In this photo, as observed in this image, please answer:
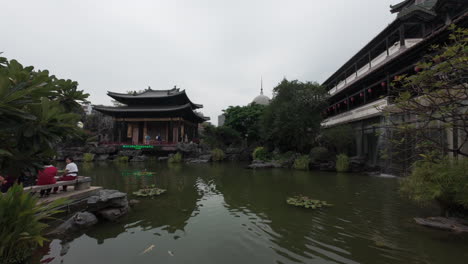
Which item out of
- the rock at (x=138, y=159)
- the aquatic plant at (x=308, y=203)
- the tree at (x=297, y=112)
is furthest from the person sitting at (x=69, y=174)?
the rock at (x=138, y=159)

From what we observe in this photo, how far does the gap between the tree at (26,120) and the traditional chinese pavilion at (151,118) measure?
75.6 feet

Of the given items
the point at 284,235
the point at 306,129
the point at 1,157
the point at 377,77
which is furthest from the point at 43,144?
the point at 377,77

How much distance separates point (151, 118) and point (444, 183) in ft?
90.2

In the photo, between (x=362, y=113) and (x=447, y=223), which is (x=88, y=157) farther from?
(x=447, y=223)

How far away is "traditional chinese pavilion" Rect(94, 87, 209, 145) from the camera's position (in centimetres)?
2611

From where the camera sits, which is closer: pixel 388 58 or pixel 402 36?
pixel 402 36

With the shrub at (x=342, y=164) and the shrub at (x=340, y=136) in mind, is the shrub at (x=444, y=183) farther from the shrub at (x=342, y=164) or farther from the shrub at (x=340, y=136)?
the shrub at (x=340, y=136)

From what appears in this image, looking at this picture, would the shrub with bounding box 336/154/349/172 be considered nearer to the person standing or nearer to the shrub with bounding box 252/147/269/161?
the shrub with bounding box 252/147/269/161

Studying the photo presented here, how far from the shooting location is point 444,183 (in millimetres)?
4184

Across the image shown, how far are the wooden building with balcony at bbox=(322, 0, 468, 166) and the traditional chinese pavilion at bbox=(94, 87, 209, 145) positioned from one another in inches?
725

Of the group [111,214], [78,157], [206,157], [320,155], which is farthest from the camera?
[78,157]

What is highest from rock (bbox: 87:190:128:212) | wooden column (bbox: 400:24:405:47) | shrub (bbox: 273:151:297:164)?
wooden column (bbox: 400:24:405:47)

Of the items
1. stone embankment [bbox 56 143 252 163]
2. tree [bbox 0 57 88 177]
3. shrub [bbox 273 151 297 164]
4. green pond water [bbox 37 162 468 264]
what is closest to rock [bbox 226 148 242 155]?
stone embankment [bbox 56 143 252 163]

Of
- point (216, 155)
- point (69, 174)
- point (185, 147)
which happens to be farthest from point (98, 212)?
point (185, 147)
